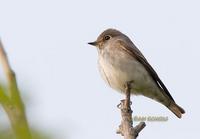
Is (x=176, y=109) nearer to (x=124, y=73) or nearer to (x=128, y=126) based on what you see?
(x=124, y=73)

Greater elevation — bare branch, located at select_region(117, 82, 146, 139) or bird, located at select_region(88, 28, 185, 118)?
bare branch, located at select_region(117, 82, 146, 139)

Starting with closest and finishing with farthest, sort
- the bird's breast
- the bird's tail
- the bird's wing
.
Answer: the bird's breast
the bird's tail
the bird's wing

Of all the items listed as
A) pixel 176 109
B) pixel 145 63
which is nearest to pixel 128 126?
pixel 176 109

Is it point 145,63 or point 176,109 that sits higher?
point 145,63

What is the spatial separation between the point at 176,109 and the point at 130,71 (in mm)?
1069

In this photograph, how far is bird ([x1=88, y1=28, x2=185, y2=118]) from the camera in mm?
8156

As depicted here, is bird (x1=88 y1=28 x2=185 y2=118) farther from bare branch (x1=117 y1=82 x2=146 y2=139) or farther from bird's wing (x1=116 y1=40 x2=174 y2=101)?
bare branch (x1=117 y1=82 x2=146 y2=139)

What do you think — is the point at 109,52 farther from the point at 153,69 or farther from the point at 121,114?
the point at 121,114

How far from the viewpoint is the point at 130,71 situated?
27.2 ft

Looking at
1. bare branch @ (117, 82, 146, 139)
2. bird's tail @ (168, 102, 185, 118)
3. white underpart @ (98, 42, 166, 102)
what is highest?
bare branch @ (117, 82, 146, 139)

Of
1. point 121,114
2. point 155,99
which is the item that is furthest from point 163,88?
point 121,114

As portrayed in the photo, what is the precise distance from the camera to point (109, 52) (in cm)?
861

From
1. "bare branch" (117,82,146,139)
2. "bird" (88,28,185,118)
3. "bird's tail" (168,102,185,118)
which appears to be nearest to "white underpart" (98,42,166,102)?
"bird" (88,28,185,118)

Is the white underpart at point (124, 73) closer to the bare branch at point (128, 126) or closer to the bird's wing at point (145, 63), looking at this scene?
the bird's wing at point (145, 63)
